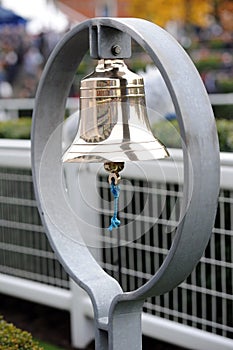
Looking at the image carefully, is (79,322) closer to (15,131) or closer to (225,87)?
(15,131)

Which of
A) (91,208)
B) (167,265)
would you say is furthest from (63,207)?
(91,208)

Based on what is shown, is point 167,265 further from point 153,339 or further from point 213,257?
point 153,339

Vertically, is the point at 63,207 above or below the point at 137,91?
below

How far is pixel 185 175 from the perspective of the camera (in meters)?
2.30

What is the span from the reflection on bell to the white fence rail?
1.55 metres

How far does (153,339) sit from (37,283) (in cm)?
89

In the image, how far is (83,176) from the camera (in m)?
4.86

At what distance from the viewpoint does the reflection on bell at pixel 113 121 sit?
8.43ft

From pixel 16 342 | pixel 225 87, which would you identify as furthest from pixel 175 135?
pixel 225 87

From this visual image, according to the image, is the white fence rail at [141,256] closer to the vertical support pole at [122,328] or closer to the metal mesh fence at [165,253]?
the metal mesh fence at [165,253]

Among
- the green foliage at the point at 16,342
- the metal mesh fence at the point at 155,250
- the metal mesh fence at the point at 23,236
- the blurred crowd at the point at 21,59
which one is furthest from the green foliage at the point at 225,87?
the green foliage at the point at 16,342

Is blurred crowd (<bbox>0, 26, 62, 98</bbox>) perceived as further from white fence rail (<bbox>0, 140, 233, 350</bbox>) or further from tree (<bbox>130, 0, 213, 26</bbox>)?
tree (<bbox>130, 0, 213, 26</bbox>)

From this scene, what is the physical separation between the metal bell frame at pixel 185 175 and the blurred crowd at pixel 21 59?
1260 cm

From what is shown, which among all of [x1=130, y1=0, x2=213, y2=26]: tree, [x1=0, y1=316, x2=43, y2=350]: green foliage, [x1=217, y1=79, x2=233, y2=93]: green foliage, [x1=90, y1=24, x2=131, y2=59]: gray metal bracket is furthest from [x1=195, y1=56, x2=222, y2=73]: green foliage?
[x1=90, y1=24, x2=131, y2=59]: gray metal bracket
